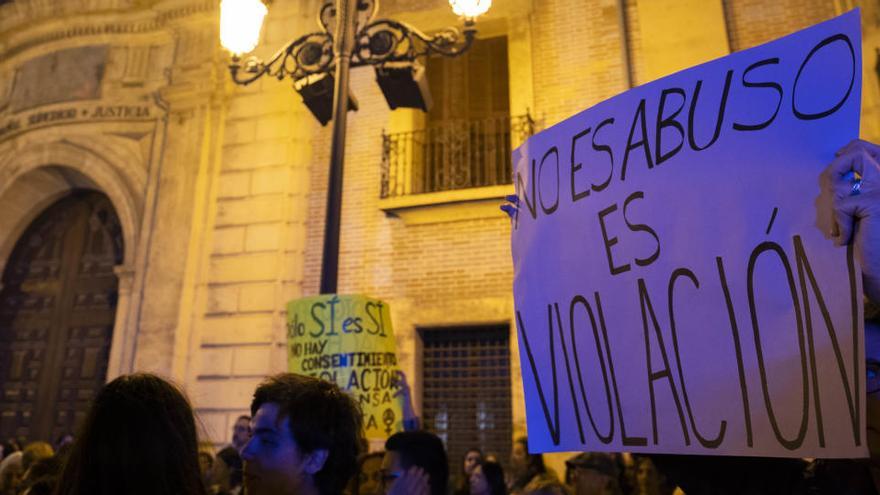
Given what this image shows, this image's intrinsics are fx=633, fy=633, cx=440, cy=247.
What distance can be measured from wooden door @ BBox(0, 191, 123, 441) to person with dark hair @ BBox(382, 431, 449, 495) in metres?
8.41

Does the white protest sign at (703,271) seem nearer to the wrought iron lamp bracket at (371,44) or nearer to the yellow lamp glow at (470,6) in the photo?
the yellow lamp glow at (470,6)

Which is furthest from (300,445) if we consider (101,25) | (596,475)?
(101,25)

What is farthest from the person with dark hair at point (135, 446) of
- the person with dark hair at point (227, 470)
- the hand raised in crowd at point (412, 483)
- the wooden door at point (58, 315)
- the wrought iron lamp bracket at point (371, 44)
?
the wooden door at point (58, 315)

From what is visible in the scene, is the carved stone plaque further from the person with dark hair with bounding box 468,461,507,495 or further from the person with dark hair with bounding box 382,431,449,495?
the person with dark hair with bounding box 382,431,449,495

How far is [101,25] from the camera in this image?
1092cm

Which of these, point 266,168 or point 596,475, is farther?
point 266,168

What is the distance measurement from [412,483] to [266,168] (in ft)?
23.5

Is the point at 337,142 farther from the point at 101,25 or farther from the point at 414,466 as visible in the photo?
the point at 101,25

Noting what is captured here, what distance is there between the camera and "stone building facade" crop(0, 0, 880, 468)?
27.2ft

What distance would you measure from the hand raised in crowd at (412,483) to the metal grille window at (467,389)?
5181mm

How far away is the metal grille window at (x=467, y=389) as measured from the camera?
7.93m

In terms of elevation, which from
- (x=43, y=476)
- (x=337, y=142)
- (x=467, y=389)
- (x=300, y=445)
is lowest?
(x=43, y=476)

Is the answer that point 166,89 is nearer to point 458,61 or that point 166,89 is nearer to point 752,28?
point 458,61

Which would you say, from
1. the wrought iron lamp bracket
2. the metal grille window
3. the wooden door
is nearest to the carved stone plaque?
the wooden door
